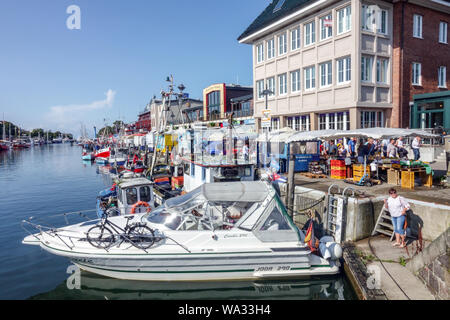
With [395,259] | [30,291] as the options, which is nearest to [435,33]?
[395,259]

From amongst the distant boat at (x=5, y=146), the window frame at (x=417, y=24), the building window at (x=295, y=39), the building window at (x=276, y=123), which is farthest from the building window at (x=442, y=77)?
the distant boat at (x=5, y=146)

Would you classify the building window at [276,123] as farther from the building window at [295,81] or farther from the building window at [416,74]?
the building window at [416,74]

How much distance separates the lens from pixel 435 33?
79.8 feet

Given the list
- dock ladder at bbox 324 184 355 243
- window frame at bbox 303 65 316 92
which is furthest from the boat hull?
window frame at bbox 303 65 316 92

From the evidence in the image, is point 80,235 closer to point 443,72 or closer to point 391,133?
point 391,133

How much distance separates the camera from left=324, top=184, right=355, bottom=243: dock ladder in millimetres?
10839

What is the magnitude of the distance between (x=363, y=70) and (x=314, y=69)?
12.1 ft

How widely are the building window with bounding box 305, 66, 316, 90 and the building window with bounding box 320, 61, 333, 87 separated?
661 mm

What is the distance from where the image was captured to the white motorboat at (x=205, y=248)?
897 centimetres

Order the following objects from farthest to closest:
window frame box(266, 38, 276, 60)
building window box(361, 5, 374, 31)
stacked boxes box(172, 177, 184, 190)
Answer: window frame box(266, 38, 276, 60) → building window box(361, 5, 374, 31) → stacked boxes box(172, 177, 184, 190)

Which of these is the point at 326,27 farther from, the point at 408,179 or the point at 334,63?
the point at 408,179

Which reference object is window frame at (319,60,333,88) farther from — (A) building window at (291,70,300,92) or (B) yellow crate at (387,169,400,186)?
(B) yellow crate at (387,169,400,186)

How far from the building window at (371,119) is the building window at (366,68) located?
2.38 m
